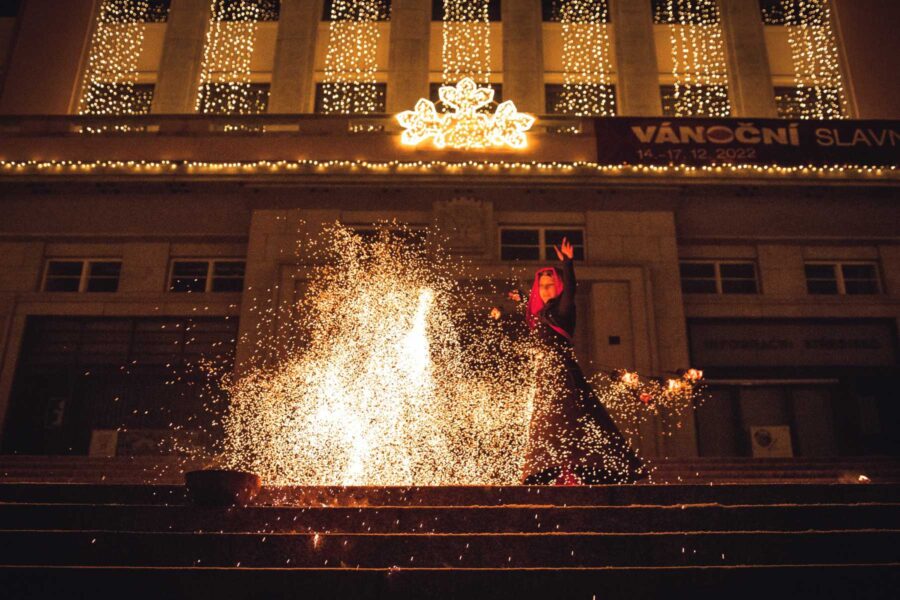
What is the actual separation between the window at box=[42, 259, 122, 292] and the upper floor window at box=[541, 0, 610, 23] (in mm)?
14173

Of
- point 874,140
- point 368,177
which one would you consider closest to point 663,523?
point 368,177

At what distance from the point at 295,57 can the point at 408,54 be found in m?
3.29

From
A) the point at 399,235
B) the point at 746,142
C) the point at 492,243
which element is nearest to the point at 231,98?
the point at 399,235

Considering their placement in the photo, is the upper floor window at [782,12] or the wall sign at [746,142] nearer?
the wall sign at [746,142]

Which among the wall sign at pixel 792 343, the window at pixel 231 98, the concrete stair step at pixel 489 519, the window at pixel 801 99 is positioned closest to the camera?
the concrete stair step at pixel 489 519

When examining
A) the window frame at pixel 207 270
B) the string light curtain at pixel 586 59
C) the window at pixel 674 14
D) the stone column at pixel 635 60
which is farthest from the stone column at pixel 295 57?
the window at pixel 674 14

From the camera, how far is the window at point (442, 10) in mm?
19328

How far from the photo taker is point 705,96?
60.5 feet

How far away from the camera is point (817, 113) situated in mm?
18219

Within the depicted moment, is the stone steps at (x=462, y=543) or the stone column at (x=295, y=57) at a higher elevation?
the stone column at (x=295, y=57)

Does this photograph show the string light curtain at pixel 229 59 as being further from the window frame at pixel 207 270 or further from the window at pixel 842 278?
the window at pixel 842 278

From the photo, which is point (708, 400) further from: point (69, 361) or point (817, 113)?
point (69, 361)

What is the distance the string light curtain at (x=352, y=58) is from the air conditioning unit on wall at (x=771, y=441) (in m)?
13.1

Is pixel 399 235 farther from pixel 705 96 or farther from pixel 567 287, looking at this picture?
pixel 705 96
